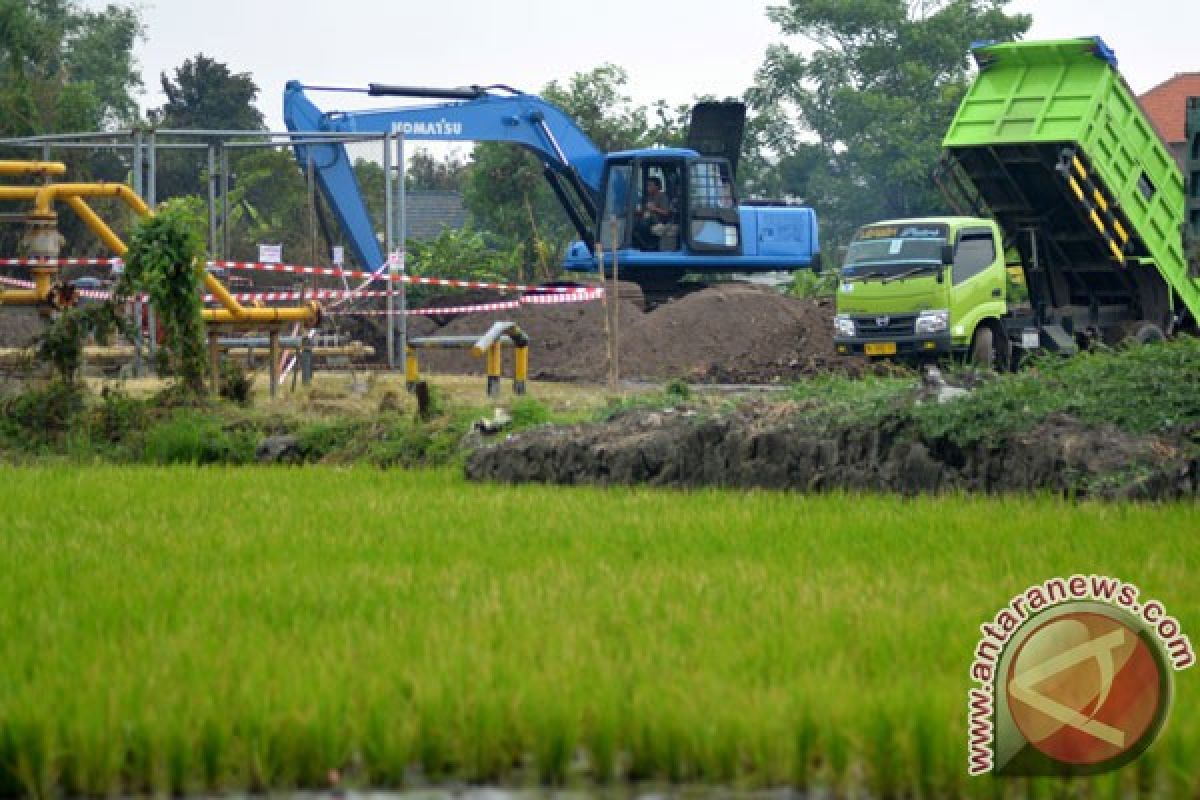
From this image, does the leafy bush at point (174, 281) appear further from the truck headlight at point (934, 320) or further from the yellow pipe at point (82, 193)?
the truck headlight at point (934, 320)

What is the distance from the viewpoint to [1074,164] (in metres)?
26.8

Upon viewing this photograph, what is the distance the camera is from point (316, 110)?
33.4 m

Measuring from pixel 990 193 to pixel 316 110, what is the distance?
11.4m

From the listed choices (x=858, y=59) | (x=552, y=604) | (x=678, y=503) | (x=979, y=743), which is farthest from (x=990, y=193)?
(x=858, y=59)

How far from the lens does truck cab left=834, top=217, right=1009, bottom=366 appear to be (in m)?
28.2

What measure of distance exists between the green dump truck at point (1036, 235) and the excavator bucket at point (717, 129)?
11.3 meters

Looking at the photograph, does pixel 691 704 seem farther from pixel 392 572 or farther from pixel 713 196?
pixel 713 196

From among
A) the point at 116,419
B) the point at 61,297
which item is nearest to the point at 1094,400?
the point at 116,419

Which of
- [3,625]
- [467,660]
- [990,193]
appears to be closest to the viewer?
[467,660]

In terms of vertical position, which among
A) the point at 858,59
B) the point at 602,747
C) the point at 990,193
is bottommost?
the point at 602,747

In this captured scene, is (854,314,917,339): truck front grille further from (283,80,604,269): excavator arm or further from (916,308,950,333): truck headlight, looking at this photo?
(283,80,604,269): excavator arm

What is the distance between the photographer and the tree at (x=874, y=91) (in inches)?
2995

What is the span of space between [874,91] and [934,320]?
181 feet

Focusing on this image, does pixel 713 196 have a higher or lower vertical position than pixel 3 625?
higher
